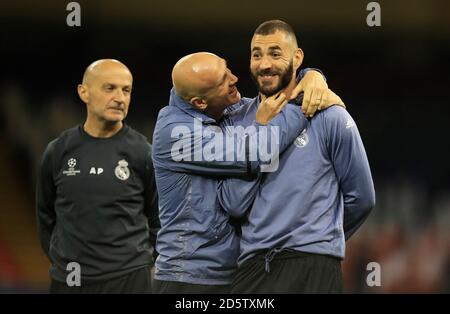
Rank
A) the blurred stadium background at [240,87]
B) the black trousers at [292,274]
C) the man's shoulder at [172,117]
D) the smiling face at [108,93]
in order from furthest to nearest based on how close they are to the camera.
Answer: the blurred stadium background at [240,87]
the smiling face at [108,93]
the man's shoulder at [172,117]
the black trousers at [292,274]

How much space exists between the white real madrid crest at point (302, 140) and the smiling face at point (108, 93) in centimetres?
130

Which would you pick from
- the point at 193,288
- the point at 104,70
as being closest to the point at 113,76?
the point at 104,70

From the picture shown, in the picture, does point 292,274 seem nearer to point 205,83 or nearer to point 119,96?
point 205,83

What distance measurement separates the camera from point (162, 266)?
3236 millimetres

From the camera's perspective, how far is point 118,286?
3.85 meters

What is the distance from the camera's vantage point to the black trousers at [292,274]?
115 inches

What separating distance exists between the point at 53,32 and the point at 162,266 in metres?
4.10

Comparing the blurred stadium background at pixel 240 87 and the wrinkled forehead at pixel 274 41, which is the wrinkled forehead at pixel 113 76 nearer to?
the wrinkled forehead at pixel 274 41

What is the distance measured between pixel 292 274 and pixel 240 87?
3992 mm
